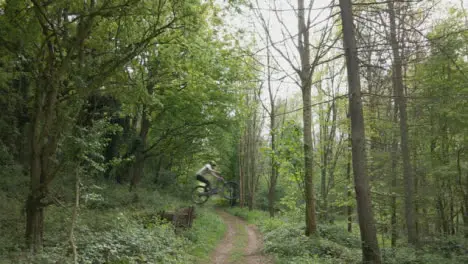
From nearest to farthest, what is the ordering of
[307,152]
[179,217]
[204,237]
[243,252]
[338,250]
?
1. [338,250]
2. [243,252]
3. [307,152]
4. [179,217]
5. [204,237]

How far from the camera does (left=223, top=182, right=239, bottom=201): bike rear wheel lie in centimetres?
2718

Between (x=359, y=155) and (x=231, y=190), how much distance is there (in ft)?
71.7

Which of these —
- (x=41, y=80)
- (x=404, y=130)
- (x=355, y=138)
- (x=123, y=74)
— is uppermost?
(x=123, y=74)

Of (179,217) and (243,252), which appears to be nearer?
(243,252)

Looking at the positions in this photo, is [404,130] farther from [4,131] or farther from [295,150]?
[4,131]

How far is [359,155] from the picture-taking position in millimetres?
6617

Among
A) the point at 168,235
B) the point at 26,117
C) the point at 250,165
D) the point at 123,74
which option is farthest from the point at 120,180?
the point at 250,165

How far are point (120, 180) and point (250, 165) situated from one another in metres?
13.0

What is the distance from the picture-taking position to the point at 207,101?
1543 cm

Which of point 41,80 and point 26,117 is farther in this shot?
point 26,117

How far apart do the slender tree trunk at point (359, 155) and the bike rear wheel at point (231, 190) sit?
2085 cm

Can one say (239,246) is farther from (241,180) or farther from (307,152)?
(241,180)

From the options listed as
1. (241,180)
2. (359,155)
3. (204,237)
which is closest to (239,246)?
(204,237)

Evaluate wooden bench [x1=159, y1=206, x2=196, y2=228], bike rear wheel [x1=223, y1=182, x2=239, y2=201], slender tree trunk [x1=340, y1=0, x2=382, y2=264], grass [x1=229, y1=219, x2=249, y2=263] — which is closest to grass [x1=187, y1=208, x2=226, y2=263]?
wooden bench [x1=159, y1=206, x2=196, y2=228]
